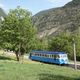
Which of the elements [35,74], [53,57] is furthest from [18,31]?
[35,74]

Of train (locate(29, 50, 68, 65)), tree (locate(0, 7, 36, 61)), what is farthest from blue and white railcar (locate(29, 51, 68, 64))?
tree (locate(0, 7, 36, 61))

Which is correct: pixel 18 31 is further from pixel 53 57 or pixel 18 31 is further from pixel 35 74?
pixel 35 74

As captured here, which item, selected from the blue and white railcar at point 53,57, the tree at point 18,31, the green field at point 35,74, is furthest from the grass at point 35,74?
the tree at point 18,31

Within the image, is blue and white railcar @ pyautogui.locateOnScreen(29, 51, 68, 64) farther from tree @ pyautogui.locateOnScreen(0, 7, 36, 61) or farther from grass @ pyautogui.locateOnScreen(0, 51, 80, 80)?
grass @ pyautogui.locateOnScreen(0, 51, 80, 80)

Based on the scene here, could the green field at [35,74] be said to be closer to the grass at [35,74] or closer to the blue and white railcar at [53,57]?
the grass at [35,74]

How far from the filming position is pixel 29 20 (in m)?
64.7

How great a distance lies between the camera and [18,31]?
63312mm

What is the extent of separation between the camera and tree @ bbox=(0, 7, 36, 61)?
207 feet

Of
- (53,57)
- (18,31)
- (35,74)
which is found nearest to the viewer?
(35,74)

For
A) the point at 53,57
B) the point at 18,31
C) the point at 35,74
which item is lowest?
the point at 35,74

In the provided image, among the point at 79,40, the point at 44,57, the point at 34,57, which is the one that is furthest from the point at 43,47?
the point at 44,57

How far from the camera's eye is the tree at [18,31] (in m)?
63.0

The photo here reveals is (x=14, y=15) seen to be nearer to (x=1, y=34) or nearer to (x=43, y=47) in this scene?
(x=1, y=34)

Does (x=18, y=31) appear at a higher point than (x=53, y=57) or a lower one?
higher
